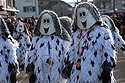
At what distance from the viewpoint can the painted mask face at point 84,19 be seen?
6762 mm

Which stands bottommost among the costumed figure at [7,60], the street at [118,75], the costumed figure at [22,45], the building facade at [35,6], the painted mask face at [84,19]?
the building facade at [35,6]

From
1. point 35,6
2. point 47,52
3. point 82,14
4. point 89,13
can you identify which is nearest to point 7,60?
point 47,52

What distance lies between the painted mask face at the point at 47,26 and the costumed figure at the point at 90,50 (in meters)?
0.95

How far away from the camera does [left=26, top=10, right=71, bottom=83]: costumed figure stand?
7.75 metres

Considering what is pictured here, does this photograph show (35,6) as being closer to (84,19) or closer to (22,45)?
(22,45)

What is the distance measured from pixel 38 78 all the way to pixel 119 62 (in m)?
9.50

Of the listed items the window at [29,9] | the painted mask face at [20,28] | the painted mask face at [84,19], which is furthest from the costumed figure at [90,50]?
the window at [29,9]

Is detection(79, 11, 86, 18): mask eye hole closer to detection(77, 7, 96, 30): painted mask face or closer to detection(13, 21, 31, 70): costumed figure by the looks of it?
detection(77, 7, 96, 30): painted mask face

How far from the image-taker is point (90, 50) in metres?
6.66

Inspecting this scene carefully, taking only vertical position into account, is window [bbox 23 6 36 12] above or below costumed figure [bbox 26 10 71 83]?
below

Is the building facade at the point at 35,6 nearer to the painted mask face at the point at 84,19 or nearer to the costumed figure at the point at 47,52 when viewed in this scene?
the costumed figure at the point at 47,52

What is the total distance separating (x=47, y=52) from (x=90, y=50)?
1317 mm

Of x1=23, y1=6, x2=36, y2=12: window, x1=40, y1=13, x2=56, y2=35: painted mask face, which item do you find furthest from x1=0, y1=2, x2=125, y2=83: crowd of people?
x1=23, y1=6, x2=36, y2=12: window

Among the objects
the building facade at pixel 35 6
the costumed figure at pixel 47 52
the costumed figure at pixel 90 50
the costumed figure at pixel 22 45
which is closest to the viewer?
the costumed figure at pixel 90 50
